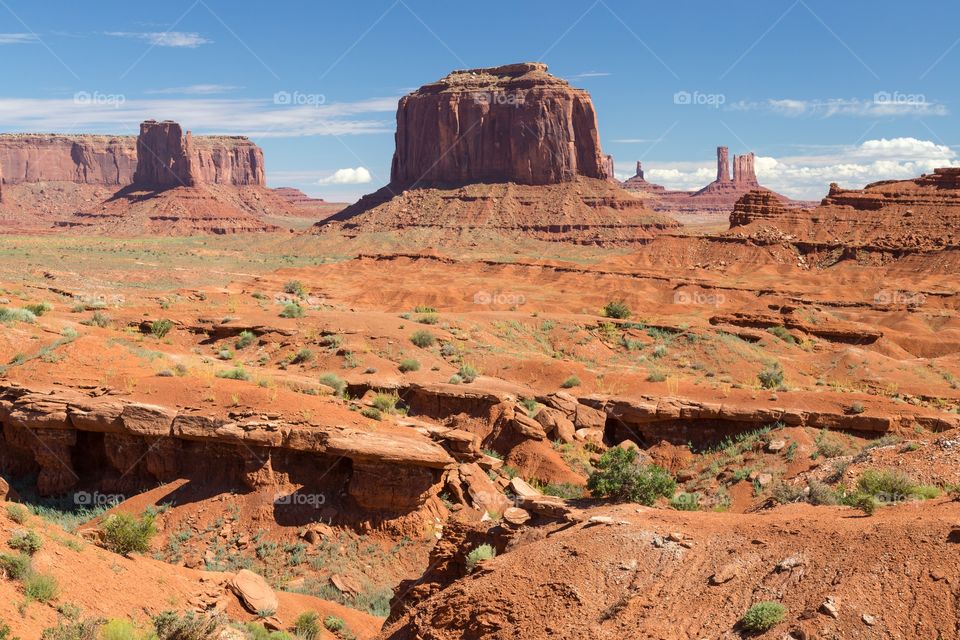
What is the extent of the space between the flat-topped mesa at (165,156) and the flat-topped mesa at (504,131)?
190 feet

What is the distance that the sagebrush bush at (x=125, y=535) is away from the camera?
12578 mm

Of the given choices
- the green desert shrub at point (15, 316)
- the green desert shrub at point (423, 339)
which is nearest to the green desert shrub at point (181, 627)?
the green desert shrub at point (15, 316)

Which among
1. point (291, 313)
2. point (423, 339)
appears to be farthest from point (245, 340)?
point (423, 339)

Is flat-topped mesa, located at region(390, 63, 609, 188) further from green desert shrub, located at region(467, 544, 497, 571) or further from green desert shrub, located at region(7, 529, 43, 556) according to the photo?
green desert shrub, located at region(7, 529, 43, 556)

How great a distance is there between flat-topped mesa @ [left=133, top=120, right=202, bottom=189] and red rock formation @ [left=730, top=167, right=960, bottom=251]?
114617 millimetres

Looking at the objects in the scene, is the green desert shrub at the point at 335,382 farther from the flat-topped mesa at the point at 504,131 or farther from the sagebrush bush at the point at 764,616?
the flat-topped mesa at the point at 504,131

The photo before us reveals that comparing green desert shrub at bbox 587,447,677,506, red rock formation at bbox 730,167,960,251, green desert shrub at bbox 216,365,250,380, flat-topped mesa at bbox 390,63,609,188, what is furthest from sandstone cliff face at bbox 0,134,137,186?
green desert shrub at bbox 587,447,677,506

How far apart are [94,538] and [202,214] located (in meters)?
146

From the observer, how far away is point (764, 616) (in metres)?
7.90

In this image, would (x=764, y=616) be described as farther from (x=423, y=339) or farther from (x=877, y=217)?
(x=877, y=217)

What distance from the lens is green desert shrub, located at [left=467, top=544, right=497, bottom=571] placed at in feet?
34.9

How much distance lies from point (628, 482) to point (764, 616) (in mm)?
6443

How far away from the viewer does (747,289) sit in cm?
5791

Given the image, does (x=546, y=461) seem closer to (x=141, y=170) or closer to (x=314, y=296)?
(x=314, y=296)
